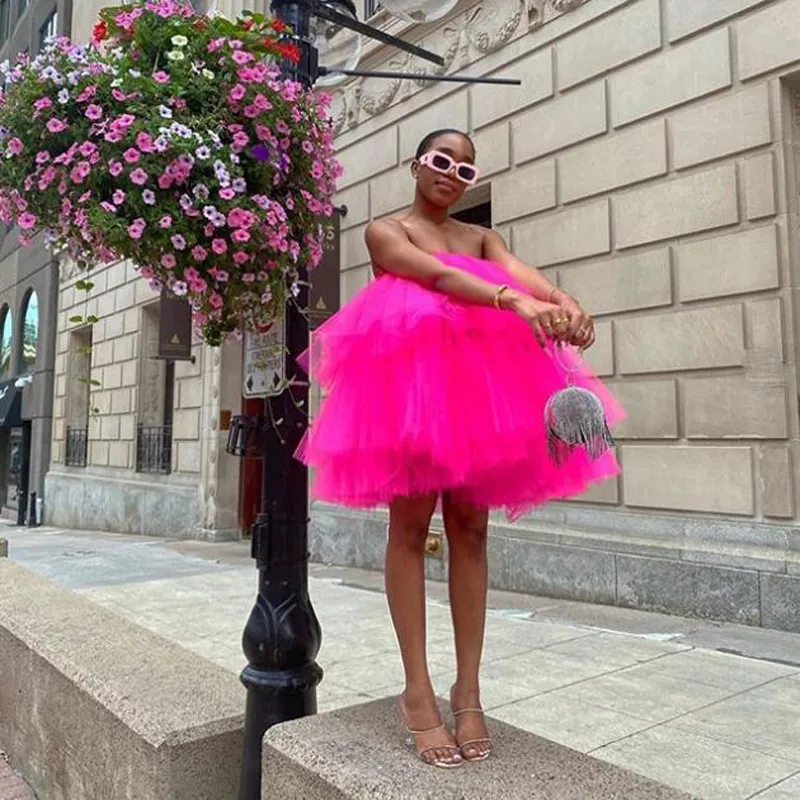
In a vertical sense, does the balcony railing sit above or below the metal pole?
above

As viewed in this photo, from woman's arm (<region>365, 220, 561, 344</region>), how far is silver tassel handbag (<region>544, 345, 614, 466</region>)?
6.6 inches

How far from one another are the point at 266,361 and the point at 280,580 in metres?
0.82

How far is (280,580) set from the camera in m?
2.72

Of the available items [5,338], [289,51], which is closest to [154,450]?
[289,51]

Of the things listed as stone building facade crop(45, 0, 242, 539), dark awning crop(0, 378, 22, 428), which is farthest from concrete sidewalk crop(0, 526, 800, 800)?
dark awning crop(0, 378, 22, 428)

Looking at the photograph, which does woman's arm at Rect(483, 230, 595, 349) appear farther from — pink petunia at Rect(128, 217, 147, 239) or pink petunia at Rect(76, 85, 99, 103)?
pink petunia at Rect(76, 85, 99, 103)

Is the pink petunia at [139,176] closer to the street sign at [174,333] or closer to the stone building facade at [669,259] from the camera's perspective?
the stone building facade at [669,259]

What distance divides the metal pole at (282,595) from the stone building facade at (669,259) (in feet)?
13.4

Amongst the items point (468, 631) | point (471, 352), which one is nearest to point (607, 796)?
point (468, 631)

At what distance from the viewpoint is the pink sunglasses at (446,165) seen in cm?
236

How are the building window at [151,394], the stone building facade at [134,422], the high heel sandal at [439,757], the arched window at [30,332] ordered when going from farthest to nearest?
the arched window at [30,332] < the building window at [151,394] < the stone building facade at [134,422] < the high heel sandal at [439,757]

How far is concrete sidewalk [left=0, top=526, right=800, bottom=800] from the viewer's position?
130 inches

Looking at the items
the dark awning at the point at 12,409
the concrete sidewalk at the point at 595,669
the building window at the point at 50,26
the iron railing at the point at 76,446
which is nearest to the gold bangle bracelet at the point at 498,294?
the concrete sidewalk at the point at 595,669

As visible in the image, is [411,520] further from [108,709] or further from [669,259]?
[669,259]
